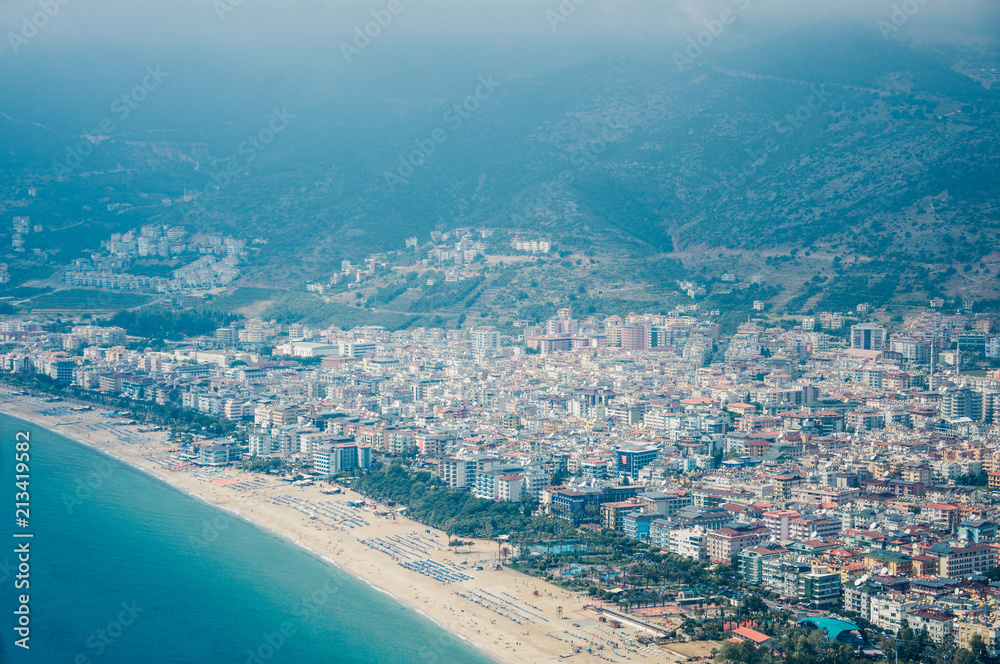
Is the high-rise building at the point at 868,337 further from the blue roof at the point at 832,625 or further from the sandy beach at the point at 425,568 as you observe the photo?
the blue roof at the point at 832,625

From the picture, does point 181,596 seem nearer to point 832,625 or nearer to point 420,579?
point 420,579

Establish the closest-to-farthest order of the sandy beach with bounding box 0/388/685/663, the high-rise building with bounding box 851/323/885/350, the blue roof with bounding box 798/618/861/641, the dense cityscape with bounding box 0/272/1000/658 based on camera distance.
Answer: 1. the blue roof with bounding box 798/618/861/641
2. the sandy beach with bounding box 0/388/685/663
3. the dense cityscape with bounding box 0/272/1000/658
4. the high-rise building with bounding box 851/323/885/350

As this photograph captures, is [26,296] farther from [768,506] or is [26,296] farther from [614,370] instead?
[768,506]

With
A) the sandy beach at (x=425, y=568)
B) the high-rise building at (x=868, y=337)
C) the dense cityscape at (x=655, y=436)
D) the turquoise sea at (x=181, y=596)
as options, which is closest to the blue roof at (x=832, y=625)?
the dense cityscape at (x=655, y=436)

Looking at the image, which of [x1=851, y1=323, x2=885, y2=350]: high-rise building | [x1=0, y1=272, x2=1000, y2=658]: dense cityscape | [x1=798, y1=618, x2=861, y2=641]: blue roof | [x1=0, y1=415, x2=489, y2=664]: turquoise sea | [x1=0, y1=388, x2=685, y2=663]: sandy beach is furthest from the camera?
[x1=851, y1=323, x2=885, y2=350]: high-rise building

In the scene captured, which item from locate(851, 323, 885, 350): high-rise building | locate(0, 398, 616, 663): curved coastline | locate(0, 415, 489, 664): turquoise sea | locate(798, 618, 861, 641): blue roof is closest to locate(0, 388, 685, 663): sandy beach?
locate(0, 398, 616, 663): curved coastline

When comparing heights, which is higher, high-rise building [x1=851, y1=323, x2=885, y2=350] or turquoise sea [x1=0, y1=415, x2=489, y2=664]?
high-rise building [x1=851, y1=323, x2=885, y2=350]

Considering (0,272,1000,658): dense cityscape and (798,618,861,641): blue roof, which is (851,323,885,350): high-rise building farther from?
(798,618,861,641): blue roof

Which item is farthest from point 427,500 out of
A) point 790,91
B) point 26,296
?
point 790,91
